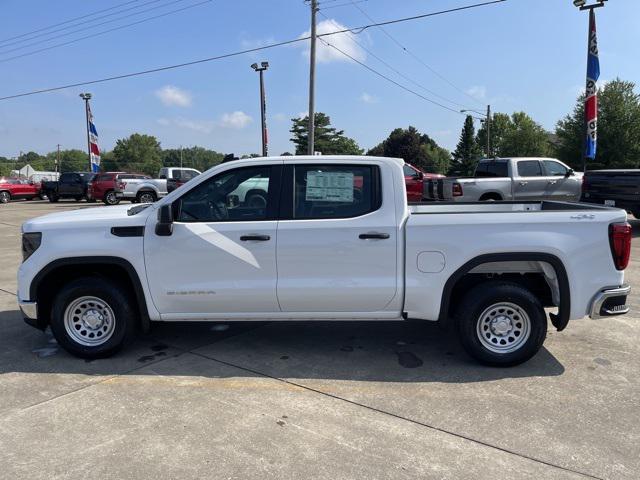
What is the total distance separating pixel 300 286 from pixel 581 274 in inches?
91.9

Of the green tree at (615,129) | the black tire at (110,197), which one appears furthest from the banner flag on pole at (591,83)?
the green tree at (615,129)

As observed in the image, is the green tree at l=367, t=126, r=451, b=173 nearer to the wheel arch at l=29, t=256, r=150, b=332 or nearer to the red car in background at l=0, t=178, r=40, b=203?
the red car in background at l=0, t=178, r=40, b=203

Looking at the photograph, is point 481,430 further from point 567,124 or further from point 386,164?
point 567,124

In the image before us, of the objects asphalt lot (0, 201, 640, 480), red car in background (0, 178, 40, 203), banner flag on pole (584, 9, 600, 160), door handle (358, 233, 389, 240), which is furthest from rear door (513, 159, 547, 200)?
red car in background (0, 178, 40, 203)

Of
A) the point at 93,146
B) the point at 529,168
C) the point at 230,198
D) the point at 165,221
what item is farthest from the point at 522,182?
the point at 93,146

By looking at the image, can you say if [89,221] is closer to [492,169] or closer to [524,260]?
[524,260]

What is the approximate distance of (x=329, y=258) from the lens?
443 cm

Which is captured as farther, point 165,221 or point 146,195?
point 146,195

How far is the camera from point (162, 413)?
148 inches

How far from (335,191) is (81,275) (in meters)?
2.46

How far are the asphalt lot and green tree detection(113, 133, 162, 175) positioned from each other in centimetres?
14827

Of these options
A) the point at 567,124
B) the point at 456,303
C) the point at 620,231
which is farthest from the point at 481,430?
the point at 567,124

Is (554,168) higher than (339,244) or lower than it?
higher

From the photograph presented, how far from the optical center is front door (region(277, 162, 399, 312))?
4.40m
